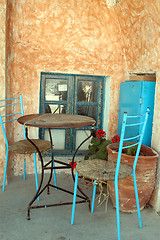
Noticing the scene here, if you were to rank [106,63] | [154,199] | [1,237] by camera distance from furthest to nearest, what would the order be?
1. [106,63]
2. [154,199]
3. [1,237]

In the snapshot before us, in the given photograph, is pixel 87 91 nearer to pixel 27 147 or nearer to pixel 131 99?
pixel 131 99

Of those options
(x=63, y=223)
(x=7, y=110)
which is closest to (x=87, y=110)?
(x=7, y=110)

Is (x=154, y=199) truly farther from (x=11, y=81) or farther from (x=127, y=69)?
(x=11, y=81)

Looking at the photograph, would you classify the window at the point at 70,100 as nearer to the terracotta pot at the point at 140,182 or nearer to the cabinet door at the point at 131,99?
the cabinet door at the point at 131,99

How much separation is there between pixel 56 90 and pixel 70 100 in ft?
0.87

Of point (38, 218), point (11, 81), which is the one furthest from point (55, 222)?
point (11, 81)

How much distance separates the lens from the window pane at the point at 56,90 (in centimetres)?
383

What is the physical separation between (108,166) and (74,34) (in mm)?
2110

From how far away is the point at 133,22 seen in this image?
3271 millimetres

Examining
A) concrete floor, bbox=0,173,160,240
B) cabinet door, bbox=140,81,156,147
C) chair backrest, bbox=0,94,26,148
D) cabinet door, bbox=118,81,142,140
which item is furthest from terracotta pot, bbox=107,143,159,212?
chair backrest, bbox=0,94,26,148

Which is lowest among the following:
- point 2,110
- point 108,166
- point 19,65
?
point 108,166

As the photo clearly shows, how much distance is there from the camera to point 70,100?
387cm

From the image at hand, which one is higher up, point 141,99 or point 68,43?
point 68,43

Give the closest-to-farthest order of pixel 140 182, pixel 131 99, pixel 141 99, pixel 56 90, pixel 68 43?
pixel 140 182 < pixel 141 99 < pixel 131 99 < pixel 68 43 < pixel 56 90
